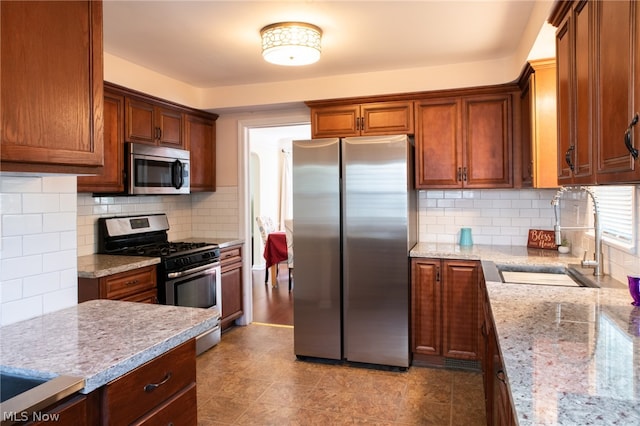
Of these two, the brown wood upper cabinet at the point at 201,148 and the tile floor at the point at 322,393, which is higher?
the brown wood upper cabinet at the point at 201,148

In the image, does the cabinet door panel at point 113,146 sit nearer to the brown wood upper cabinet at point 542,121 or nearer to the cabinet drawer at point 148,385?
Result: the cabinet drawer at point 148,385

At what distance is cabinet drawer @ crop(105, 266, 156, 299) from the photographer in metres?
2.78

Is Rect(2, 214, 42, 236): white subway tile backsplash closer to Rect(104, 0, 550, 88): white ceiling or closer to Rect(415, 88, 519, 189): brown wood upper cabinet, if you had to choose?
Rect(104, 0, 550, 88): white ceiling

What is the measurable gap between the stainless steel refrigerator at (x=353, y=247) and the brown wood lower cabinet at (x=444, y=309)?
0.15 m

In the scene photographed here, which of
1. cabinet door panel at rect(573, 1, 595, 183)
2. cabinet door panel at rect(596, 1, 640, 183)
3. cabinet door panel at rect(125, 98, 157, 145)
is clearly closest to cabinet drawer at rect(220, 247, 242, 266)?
cabinet door panel at rect(125, 98, 157, 145)

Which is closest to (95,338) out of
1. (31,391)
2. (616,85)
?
(31,391)

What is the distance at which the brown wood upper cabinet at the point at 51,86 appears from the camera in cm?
125

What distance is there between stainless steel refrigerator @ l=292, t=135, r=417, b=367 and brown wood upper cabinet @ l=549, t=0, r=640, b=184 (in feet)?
4.62

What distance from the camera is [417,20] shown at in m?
2.66

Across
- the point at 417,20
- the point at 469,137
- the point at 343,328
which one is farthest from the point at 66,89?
the point at 469,137

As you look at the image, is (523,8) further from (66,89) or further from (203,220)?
(203,220)

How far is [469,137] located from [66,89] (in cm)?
297

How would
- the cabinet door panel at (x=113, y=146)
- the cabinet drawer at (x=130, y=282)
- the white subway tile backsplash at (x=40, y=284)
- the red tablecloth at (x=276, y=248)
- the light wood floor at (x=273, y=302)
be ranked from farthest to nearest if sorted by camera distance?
the red tablecloth at (x=276, y=248) < the light wood floor at (x=273, y=302) < the cabinet door panel at (x=113, y=146) < the cabinet drawer at (x=130, y=282) < the white subway tile backsplash at (x=40, y=284)

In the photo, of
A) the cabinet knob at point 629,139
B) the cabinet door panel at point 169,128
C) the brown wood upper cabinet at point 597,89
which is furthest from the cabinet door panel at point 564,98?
the cabinet door panel at point 169,128
